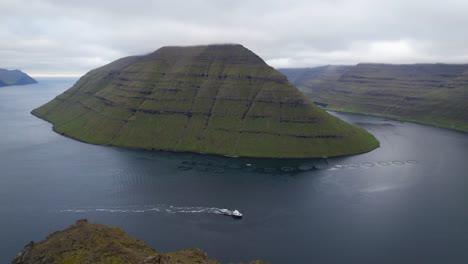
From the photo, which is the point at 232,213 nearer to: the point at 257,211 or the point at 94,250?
the point at 257,211

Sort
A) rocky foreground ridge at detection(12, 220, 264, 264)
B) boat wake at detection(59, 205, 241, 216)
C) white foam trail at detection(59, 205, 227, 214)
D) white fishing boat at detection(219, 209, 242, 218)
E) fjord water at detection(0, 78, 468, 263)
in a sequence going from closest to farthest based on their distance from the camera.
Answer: rocky foreground ridge at detection(12, 220, 264, 264) → fjord water at detection(0, 78, 468, 263) → white fishing boat at detection(219, 209, 242, 218) → boat wake at detection(59, 205, 241, 216) → white foam trail at detection(59, 205, 227, 214)

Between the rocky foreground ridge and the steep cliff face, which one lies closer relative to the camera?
the rocky foreground ridge

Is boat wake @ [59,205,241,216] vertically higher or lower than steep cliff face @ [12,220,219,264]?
lower

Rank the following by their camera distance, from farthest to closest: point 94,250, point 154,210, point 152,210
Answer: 1. point 154,210
2. point 152,210
3. point 94,250

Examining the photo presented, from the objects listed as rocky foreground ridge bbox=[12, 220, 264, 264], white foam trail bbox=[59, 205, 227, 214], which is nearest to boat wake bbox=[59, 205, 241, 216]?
white foam trail bbox=[59, 205, 227, 214]

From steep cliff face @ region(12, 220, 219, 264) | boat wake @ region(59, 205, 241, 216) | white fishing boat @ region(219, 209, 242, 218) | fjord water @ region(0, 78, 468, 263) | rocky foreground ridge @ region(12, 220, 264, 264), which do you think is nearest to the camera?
rocky foreground ridge @ region(12, 220, 264, 264)

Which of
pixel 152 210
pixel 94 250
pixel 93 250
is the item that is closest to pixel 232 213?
pixel 152 210

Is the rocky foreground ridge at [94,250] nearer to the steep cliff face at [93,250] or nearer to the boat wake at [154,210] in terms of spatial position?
the steep cliff face at [93,250]

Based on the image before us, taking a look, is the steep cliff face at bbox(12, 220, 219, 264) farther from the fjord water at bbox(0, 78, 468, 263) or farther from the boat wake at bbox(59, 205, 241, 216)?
the boat wake at bbox(59, 205, 241, 216)
